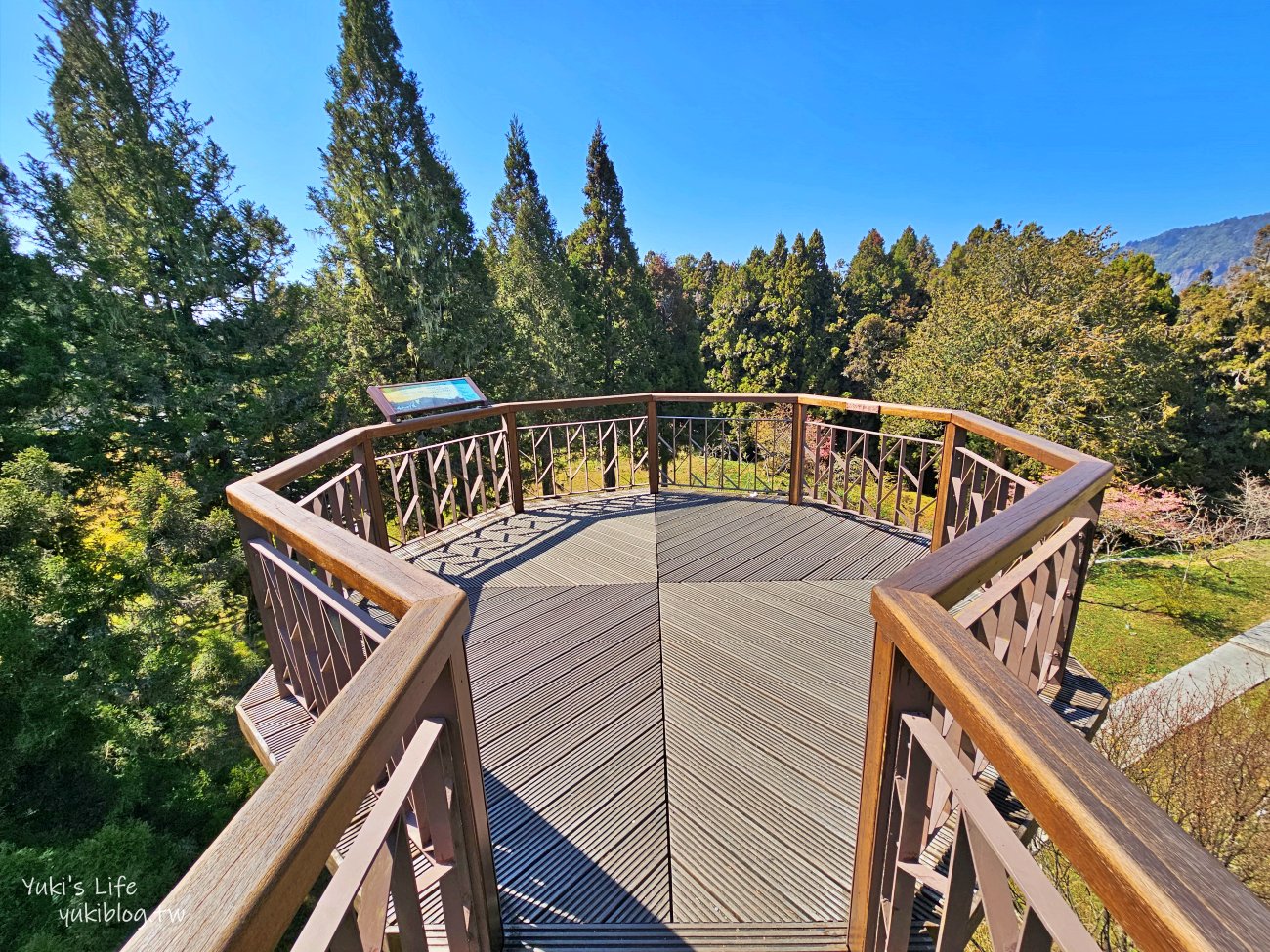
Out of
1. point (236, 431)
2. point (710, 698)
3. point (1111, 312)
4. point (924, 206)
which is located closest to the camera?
point (710, 698)

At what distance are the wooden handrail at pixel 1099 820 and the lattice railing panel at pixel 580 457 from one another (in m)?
3.54

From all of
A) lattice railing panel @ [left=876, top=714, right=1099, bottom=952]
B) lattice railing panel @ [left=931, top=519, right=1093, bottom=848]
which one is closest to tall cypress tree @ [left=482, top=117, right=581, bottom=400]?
lattice railing panel @ [left=931, top=519, right=1093, bottom=848]

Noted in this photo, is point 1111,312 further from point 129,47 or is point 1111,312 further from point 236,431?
point 129,47

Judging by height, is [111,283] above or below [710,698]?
above

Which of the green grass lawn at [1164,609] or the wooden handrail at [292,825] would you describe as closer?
the wooden handrail at [292,825]

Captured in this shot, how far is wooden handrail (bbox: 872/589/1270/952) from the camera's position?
1.46 ft

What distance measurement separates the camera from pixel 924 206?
922 inches

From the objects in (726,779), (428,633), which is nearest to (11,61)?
(428,633)

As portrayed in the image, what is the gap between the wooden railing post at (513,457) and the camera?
424cm

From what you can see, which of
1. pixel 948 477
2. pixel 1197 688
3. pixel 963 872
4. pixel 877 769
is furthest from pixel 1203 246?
pixel 963 872

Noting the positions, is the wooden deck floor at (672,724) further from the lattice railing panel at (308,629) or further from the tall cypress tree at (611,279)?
the tall cypress tree at (611,279)

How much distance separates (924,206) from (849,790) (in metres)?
28.7

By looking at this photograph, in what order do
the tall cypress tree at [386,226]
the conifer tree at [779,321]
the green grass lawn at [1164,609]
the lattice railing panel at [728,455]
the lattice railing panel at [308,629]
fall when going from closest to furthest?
1. the lattice railing panel at [308,629]
2. the lattice railing panel at [728,455]
3. the green grass lawn at [1164,609]
4. the tall cypress tree at [386,226]
5. the conifer tree at [779,321]

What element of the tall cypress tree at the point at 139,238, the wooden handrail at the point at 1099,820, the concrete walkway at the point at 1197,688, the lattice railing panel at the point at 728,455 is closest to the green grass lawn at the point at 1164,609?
the concrete walkway at the point at 1197,688
